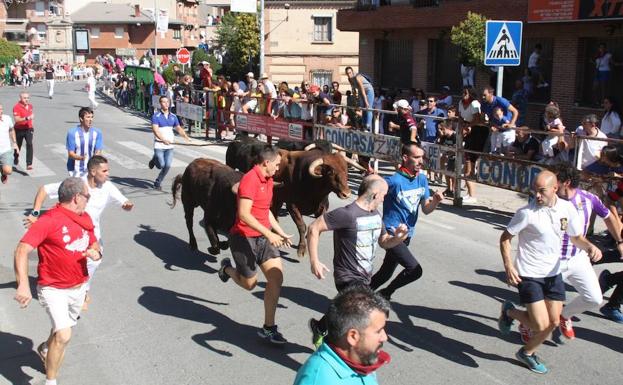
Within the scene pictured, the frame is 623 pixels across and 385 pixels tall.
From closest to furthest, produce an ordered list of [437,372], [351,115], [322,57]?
[437,372], [351,115], [322,57]

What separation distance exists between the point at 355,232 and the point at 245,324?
Result: 2005 mm

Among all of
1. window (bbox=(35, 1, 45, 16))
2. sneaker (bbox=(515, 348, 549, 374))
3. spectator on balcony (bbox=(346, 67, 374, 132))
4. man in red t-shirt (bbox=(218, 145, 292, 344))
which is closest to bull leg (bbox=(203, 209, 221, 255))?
man in red t-shirt (bbox=(218, 145, 292, 344))

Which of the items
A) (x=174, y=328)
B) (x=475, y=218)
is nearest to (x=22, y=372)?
(x=174, y=328)

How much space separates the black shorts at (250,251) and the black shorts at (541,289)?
224cm

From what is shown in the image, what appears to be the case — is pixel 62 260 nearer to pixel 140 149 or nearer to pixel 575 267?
pixel 575 267

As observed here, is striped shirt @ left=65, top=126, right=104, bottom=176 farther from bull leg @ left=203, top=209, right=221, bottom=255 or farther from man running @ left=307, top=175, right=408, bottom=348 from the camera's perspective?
man running @ left=307, top=175, right=408, bottom=348

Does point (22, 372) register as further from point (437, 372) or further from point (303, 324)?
point (437, 372)

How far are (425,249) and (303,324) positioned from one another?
3.54 meters

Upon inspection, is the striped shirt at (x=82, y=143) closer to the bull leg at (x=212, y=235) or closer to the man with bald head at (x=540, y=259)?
the bull leg at (x=212, y=235)

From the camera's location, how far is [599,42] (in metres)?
21.0

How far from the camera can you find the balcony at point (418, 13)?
23.0m

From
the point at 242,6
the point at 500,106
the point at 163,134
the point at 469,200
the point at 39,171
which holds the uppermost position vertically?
the point at 242,6

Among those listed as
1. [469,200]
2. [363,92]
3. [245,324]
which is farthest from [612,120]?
[245,324]

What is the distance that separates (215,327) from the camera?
7.72m
